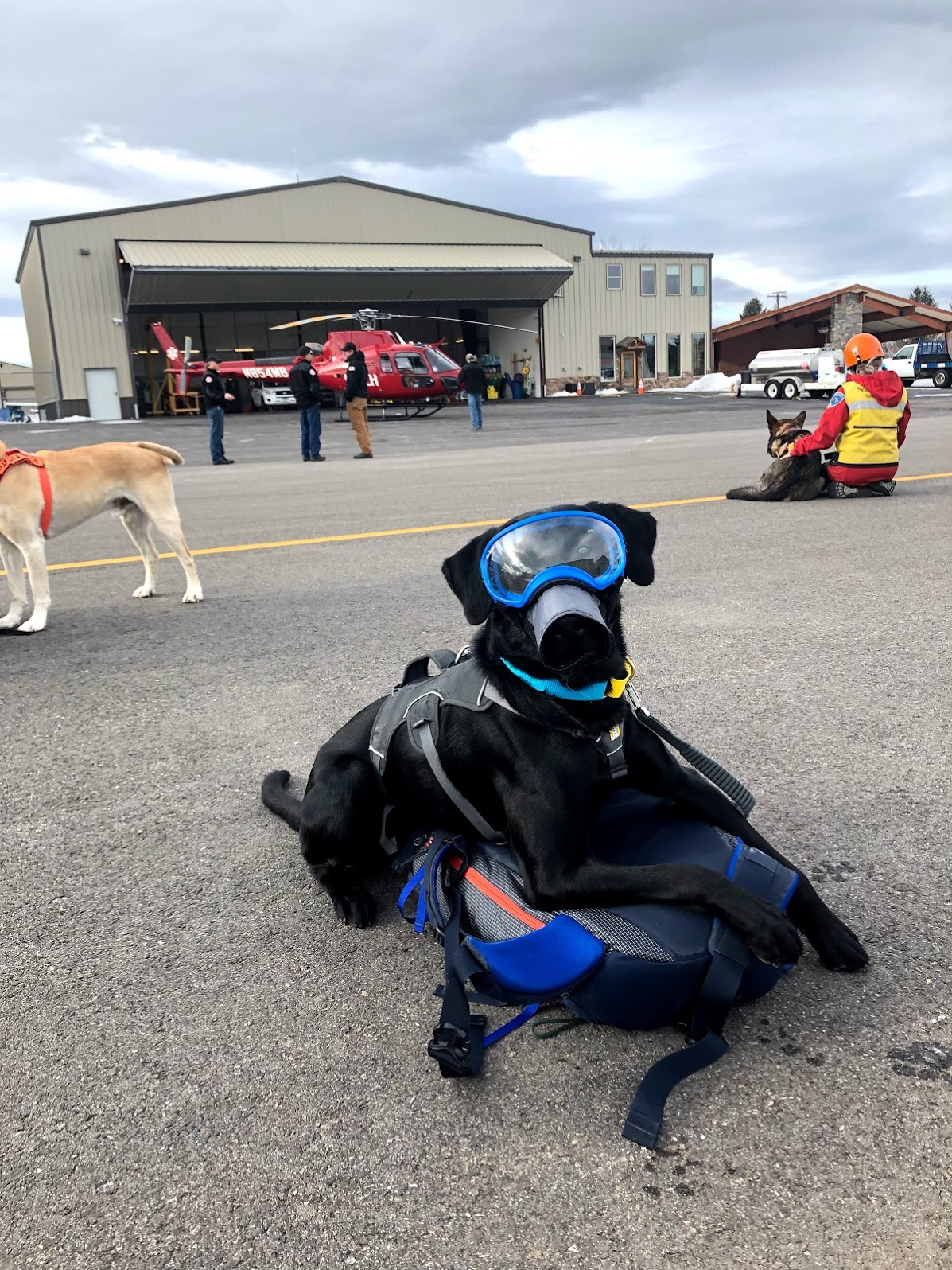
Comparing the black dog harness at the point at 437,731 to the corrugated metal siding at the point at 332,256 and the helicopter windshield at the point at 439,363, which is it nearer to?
the helicopter windshield at the point at 439,363

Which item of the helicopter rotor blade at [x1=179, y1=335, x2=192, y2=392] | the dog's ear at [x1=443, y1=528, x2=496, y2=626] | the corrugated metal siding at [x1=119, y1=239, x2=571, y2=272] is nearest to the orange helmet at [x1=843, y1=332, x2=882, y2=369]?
the dog's ear at [x1=443, y1=528, x2=496, y2=626]

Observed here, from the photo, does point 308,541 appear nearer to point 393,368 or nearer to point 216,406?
point 216,406

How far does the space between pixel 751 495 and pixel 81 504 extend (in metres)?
6.65

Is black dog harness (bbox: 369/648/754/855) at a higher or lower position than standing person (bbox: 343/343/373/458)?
lower

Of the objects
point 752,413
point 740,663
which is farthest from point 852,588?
point 752,413

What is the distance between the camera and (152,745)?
3.83m

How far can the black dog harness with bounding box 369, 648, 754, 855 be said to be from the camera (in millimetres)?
2264

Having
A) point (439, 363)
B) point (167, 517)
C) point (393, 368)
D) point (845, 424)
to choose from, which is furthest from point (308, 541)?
point (439, 363)

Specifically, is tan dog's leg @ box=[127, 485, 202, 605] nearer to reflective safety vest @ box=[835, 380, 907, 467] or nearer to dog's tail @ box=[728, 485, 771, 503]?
dog's tail @ box=[728, 485, 771, 503]

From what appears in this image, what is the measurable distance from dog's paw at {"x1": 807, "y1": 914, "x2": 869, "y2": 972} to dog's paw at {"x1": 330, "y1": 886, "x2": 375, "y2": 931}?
43.1 inches

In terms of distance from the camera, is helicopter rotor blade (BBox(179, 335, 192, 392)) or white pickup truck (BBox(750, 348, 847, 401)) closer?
helicopter rotor blade (BBox(179, 335, 192, 392))

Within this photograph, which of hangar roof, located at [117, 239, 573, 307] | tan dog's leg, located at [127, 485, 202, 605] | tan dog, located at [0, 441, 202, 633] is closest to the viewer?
tan dog, located at [0, 441, 202, 633]

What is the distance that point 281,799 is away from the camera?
3.11 metres

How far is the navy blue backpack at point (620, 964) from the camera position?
1945mm
